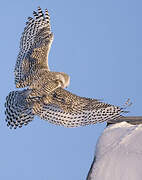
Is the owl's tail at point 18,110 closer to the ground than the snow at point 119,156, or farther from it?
closer to the ground

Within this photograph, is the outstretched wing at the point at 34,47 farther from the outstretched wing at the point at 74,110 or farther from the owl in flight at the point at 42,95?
the outstretched wing at the point at 74,110

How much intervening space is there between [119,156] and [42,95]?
13.8 ft

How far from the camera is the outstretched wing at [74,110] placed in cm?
715

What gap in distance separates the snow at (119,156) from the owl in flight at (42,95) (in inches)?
88.9

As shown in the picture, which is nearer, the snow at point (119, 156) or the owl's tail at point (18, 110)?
the snow at point (119, 156)

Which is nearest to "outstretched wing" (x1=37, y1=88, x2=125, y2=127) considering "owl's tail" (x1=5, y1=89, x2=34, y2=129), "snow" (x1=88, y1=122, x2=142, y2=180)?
"owl's tail" (x1=5, y1=89, x2=34, y2=129)

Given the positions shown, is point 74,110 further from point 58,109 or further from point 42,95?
point 42,95

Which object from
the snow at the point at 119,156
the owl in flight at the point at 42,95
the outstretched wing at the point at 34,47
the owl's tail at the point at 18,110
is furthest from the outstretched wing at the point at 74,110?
the snow at the point at 119,156

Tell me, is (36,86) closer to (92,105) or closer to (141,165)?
(92,105)

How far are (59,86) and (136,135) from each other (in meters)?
4.58

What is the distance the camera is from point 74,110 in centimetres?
776

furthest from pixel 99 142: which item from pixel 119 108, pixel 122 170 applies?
pixel 119 108

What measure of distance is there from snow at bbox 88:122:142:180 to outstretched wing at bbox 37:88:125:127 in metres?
2.40

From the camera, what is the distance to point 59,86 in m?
8.66
